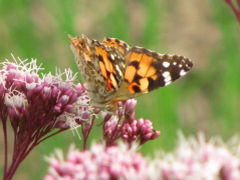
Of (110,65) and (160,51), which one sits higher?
(160,51)

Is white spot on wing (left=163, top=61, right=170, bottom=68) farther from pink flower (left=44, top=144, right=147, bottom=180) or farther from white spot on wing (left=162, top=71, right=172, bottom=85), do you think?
pink flower (left=44, top=144, right=147, bottom=180)

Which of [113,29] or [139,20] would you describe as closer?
[113,29]

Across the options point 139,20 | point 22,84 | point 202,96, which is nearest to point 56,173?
point 22,84

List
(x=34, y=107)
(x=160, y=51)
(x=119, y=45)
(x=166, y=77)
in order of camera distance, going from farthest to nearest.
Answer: (x=160, y=51), (x=119, y=45), (x=166, y=77), (x=34, y=107)

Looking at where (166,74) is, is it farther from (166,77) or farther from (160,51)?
(160,51)

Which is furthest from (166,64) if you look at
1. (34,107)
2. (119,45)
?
(34,107)

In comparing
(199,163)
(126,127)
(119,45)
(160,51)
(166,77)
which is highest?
(160,51)

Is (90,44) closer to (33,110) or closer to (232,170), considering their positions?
(33,110)

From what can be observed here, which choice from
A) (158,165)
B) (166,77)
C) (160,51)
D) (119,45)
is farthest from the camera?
(160,51)
